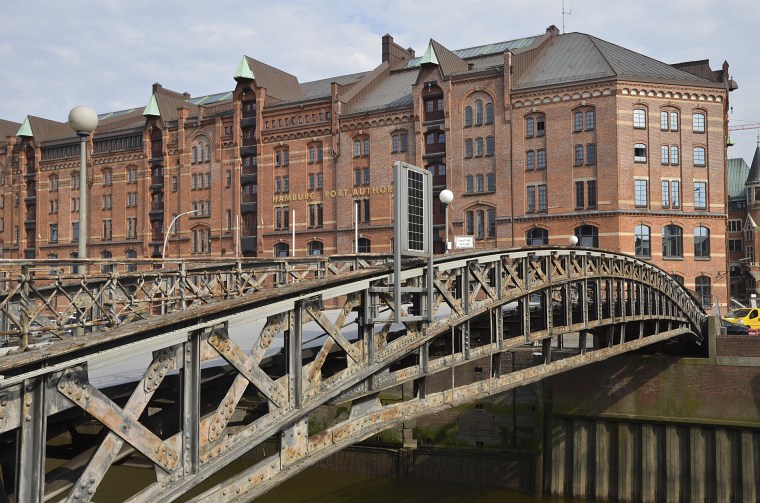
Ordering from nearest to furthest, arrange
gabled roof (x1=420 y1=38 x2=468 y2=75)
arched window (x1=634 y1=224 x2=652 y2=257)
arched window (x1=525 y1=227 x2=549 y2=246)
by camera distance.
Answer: arched window (x1=634 y1=224 x2=652 y2=257) → arched window (x1=525 y1=227 x2=549 y2=246) → gabled roof (x1=420 y1=38 x2=468 y2=75)

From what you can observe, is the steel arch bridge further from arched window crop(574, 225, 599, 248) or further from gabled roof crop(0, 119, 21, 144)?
gabled roof crop(0, 119, 21, 144)

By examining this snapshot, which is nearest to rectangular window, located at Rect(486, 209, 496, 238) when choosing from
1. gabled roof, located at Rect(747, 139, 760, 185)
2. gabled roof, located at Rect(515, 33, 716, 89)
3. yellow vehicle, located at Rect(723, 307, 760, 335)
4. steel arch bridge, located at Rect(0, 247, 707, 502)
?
gabled roof, located at Rect(515, 33, 716, 89)

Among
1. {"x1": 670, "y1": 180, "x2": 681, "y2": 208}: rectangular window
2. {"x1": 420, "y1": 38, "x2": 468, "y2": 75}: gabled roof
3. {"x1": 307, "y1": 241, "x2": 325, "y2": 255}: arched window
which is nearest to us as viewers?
{"x1": 670, "y1": 180, "x2": 681, "y2": 208}: rectangular window

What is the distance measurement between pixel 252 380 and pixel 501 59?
49260 millimetres

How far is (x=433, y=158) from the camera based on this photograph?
168 ft

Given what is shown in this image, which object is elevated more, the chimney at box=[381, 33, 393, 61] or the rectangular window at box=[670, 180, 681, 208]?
the chimney at box=[381, 33, 393, 61]

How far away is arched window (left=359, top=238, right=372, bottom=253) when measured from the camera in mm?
53466

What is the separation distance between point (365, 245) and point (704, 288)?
22129mm

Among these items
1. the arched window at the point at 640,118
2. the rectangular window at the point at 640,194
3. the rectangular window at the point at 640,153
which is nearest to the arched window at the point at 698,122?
the arched window at the point at 640,118

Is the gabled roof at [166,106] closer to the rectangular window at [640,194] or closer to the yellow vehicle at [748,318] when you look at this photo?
the rectangular window at [640,194]

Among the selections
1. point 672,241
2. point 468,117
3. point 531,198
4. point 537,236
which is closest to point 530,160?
point 531,198

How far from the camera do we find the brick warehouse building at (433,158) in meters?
45.7

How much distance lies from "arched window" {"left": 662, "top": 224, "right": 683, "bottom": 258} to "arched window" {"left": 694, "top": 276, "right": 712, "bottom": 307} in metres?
1.93

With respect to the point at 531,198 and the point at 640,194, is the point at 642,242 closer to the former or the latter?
the point at 640,194
